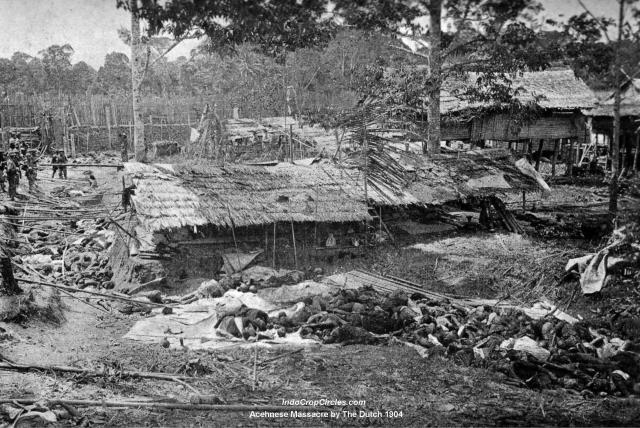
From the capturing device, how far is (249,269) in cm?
1133

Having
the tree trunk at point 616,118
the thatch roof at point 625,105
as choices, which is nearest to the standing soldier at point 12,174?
the tree trunk at point 616,118

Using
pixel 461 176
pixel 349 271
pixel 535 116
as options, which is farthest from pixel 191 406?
pixel 535 116

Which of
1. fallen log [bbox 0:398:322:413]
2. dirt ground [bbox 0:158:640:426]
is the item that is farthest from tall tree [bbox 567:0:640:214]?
fallen log [bbox 0:398:322:413]

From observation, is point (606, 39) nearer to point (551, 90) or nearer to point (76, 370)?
point (76, 370)

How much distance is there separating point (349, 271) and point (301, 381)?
182 inches

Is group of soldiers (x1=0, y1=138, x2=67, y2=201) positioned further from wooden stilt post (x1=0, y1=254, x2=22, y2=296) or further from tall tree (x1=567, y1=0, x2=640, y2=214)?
tall tree (x1=567, y1=0, x2=640, y2=214)

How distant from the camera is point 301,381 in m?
6.90

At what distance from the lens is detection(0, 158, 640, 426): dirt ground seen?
586 cm

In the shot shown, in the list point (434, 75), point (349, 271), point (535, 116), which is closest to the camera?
point (349, 271)

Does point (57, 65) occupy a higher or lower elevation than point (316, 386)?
higher

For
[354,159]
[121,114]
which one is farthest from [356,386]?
[121,114]

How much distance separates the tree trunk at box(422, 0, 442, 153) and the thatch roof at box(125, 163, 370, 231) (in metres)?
3.31

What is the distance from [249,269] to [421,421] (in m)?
6.08

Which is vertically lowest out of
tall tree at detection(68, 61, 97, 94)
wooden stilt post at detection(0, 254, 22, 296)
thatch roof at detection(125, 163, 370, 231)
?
wooden stilt post at detection(0, 254, 22, 296)
